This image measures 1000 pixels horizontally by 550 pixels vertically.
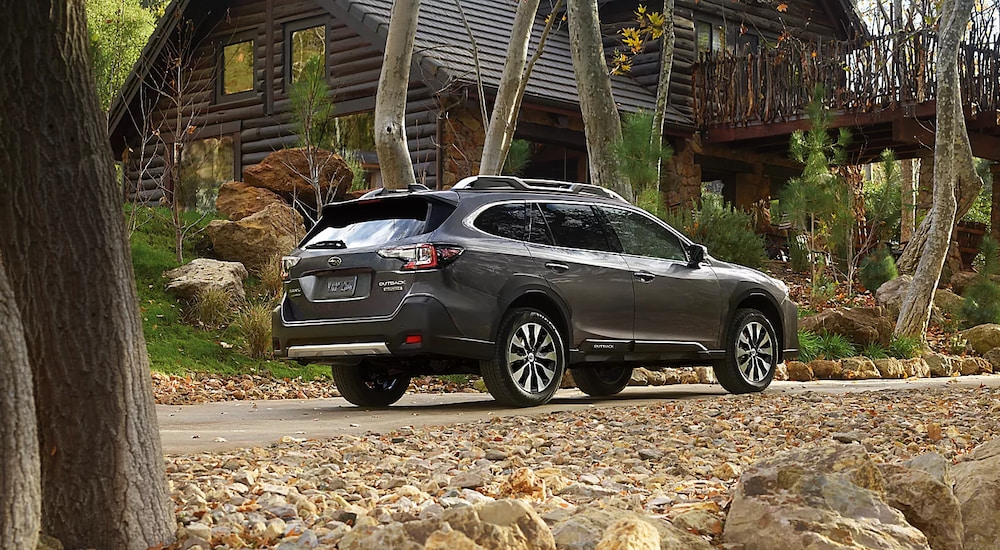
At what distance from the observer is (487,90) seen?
21.2m

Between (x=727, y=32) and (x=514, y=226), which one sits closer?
(x=514, y=226)

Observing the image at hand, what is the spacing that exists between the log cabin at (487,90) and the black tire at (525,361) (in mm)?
10643

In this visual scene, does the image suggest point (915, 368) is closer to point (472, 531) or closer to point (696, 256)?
point (696, 256)

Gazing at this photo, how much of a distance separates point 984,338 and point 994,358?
2.68ft

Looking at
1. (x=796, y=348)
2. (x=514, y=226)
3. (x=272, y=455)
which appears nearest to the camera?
(x=272, y=455)

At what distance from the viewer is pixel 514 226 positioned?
32.6 feet

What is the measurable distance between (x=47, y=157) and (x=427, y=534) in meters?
1.66

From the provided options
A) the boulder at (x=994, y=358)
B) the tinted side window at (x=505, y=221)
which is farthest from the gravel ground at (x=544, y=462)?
the boulder at (x=994, y=358)

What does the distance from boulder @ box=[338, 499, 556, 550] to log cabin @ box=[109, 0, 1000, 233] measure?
1650cm

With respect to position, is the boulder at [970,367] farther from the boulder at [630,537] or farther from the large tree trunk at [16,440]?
the large tree trunk at [16,440]

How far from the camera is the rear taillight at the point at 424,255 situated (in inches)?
360

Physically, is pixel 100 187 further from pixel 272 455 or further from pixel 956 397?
pixel 956 397

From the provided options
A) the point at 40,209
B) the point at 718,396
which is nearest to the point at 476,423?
the point at 718,396

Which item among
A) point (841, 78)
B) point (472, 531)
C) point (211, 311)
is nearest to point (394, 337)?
point (472, 531)
